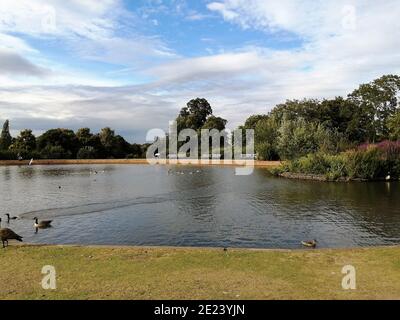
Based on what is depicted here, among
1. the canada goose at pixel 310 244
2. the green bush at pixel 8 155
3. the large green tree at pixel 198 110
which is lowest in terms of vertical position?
the canada goose at pixel 310 244

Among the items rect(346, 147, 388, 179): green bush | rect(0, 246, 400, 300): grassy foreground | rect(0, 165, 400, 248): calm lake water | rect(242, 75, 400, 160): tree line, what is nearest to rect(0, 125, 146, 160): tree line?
rect(242, 75, 400, 160): tree line

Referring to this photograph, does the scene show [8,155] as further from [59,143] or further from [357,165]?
[357,165]

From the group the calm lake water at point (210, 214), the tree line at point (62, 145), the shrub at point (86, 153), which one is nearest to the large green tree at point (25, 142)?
the tree line at point (62, 145)

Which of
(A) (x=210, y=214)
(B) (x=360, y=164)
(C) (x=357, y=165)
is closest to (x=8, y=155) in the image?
(C) (x=357, y=165)

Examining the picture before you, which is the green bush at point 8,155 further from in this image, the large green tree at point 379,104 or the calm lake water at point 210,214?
the large green tree at point 379,104

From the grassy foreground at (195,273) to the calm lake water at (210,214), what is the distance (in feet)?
11.7

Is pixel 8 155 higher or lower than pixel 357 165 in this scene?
higher

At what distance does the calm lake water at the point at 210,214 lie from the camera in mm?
16703

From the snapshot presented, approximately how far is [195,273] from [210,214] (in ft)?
40.0

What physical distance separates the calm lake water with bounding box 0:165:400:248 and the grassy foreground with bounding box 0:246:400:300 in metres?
3.55

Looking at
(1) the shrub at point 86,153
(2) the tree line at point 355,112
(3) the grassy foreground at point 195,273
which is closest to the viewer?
(3) the grassy foreground at point 195,273

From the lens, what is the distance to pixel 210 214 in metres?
22.4
